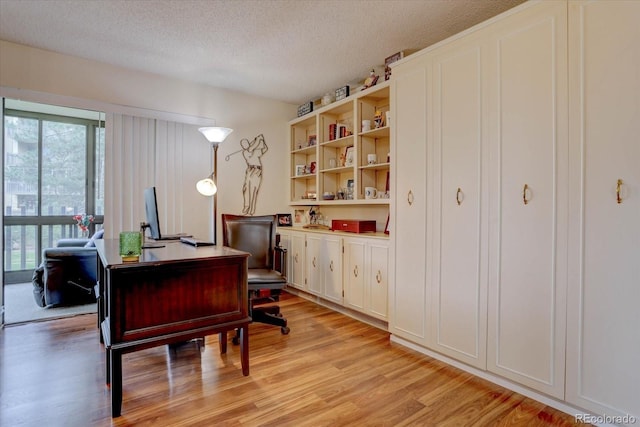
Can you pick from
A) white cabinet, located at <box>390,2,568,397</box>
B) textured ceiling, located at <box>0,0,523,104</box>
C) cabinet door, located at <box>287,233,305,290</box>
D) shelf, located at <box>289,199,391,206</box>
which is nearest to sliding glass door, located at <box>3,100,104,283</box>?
textured ceiling, located at <box>0,0,523,104</box>

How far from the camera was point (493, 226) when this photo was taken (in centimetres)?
198

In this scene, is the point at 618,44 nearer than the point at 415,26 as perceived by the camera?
Yes

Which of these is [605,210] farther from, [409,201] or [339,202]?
[339,202]

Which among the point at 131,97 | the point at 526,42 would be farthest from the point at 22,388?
the point at 526,42

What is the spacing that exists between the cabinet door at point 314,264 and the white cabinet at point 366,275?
41 centimetres

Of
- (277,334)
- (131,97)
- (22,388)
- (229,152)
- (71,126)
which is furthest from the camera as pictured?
(71,126)

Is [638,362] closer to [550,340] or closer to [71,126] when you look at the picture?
[550,340]

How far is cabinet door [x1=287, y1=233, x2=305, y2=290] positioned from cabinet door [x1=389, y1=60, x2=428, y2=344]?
1.43 metres

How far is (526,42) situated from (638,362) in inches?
67.4

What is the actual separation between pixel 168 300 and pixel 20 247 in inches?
175

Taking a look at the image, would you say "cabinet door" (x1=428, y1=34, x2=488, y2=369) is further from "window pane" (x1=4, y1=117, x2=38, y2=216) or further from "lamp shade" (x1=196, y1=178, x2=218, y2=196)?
"window pane" (x1=4, y1=117, x2=38, y2=216)

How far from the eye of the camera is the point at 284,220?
441cm

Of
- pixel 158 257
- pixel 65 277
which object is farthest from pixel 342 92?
pixel 65 277

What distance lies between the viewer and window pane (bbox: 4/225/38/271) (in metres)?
4.47
